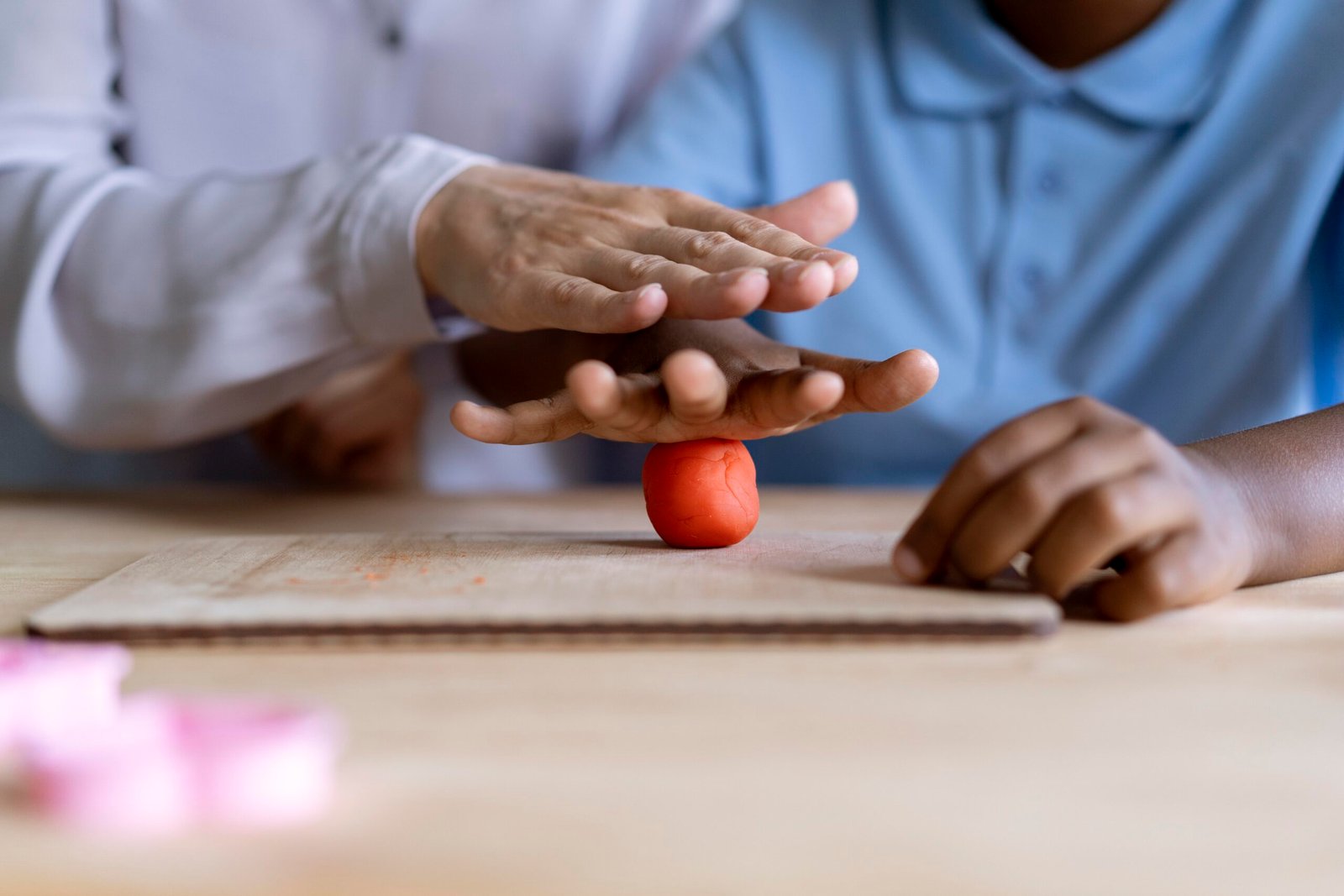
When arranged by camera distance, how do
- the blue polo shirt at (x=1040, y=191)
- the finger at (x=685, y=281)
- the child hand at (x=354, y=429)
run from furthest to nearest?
the child hand at (x=354, y=429), the blue polo shirt at (x=1040, y=191), the finger at (x=685, y=281)

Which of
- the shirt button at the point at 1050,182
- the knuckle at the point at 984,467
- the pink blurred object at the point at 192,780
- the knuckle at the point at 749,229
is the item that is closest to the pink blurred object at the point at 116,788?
the pink blurred object at the point at 192,780

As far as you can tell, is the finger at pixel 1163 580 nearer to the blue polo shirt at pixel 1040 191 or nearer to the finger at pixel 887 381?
the finger at pixel 887 381

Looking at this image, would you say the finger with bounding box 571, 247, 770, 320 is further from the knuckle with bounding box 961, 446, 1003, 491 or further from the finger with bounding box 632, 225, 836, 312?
the knuckle with bounding box 961, 446, 1003, 491

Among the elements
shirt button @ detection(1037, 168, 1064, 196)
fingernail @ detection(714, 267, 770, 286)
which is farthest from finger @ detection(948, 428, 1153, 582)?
shirt button @ detection(1037, 168, 1064, 196)

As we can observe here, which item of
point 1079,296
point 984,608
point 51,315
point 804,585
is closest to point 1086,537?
point 984,608

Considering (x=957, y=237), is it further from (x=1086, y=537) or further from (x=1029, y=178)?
(x=1086, y=537)

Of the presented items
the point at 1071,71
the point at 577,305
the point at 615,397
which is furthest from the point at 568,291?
the point at 1071,71

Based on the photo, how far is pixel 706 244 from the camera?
848 mm

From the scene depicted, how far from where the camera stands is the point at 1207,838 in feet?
1.36

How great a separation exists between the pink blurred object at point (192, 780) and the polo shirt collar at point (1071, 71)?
1.12 m

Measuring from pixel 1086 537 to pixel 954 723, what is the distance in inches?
7.0

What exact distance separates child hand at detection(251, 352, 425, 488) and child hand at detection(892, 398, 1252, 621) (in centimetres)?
96

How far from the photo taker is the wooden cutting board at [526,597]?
2.12ft

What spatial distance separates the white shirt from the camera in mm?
1102
